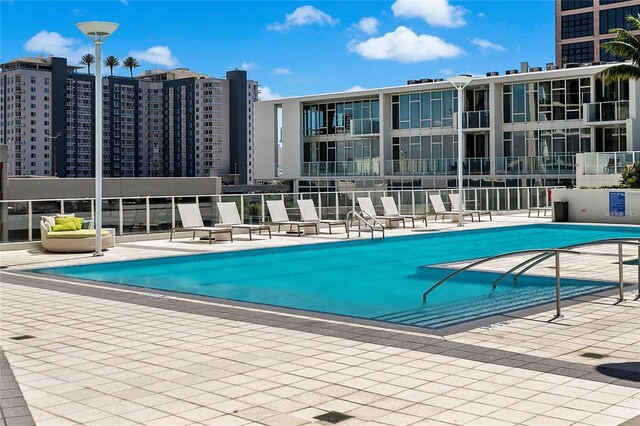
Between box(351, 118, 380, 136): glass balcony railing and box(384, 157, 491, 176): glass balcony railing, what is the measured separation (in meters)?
2.09

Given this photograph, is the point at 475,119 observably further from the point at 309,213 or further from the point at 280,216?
the point at 280,216

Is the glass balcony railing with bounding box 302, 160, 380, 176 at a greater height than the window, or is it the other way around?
the window

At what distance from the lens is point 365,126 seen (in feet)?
154

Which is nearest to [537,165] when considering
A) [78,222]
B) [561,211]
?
[561,211]

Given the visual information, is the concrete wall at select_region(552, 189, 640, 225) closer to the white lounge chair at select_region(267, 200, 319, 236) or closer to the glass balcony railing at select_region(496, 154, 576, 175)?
the white lounge chair at select_region(267, 200, 319, 236)

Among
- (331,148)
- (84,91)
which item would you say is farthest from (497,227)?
(84,91)

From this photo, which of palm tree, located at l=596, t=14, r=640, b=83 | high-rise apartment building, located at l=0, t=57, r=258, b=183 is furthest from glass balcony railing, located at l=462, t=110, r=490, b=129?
high-rise apartment building, located at l=0, t=57, r=258, b=183

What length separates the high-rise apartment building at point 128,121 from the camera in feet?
488

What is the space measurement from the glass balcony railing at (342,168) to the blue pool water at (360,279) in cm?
2696

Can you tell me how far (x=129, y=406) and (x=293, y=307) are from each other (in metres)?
4.70

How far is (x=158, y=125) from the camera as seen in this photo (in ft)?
546

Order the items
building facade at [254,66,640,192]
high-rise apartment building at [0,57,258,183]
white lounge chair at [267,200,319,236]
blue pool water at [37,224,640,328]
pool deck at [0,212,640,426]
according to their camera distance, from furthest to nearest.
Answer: high-rise apartment building at [0,57,258,183] → building facade at [254,66,640,192] → white lounge chair at [267,200,319,236] → blue pool water at [37,224,640,328] → pool deck at [0,212,640,426]

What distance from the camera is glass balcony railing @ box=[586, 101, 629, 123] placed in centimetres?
3666

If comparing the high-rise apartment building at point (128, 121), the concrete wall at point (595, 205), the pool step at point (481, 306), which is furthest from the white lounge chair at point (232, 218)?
the high-rise apartment building at point (128, 121)
